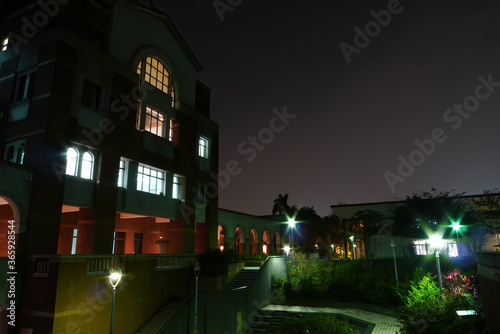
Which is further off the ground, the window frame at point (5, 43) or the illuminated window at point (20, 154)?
the window frame at point (5, 43)

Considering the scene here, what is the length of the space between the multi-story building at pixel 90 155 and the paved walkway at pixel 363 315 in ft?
23.4

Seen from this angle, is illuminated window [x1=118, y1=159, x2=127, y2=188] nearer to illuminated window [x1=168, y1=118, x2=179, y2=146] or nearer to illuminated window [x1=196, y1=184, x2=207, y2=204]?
illuminated window [x1=168, y1=118, x2=179, y2=146]

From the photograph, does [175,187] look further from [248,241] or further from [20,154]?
[248,241]

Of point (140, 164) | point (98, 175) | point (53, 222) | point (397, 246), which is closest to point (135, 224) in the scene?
point (140, 164)

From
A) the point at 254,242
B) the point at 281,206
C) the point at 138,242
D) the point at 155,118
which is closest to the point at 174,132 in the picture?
the point at 155,118

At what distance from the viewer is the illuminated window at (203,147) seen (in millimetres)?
31175

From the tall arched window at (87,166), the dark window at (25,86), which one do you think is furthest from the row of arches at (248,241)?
the dark window at (25,86)

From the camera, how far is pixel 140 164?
24.6 metres

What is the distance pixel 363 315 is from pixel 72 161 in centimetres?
1926

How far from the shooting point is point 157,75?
90.0 ft

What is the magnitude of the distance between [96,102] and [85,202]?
6.24 metres

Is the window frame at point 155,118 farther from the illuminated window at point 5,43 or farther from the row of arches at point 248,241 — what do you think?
the row of arches at point 248,241

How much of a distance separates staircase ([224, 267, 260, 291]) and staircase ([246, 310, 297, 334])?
7.31 feet

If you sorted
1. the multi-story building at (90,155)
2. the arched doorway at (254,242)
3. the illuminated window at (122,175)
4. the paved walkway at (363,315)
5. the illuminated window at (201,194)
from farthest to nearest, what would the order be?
the arched doorway at (254,242) < the illuminated window at (201,194) < the illuminated window at (122,175) < the paved walkway at (363,315) < the multi-story building at (90,155)
